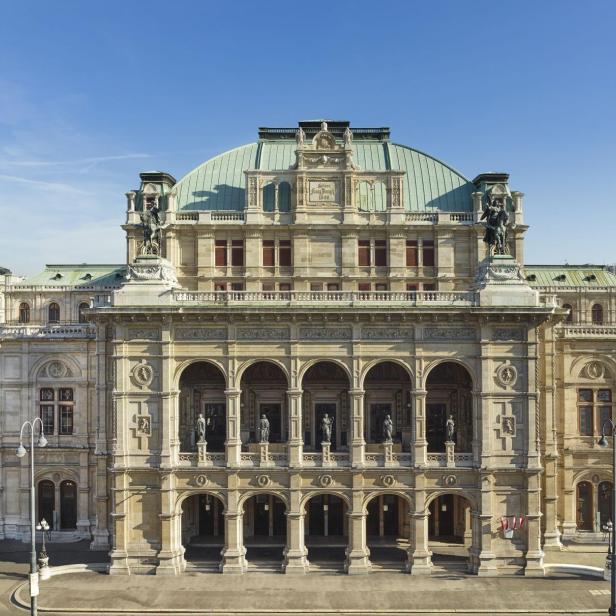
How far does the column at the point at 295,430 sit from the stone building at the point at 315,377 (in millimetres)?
124

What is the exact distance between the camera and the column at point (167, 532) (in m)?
40.9

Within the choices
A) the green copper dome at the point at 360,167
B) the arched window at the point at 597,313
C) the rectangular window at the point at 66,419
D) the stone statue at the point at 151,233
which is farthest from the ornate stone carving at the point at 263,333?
the arched window at the point at 597,313

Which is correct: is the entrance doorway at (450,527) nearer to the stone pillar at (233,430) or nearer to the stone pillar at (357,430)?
the stone pillar at (357,430)

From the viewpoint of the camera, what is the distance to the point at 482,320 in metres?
41.3

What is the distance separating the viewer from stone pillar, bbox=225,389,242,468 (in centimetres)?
4169

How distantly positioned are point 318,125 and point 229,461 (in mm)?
27200

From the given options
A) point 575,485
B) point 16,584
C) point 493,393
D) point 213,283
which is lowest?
point 16,584

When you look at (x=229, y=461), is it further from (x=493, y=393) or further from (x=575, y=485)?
(x=575, y=485)

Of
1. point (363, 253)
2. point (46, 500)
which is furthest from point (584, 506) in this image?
point (46, 500)

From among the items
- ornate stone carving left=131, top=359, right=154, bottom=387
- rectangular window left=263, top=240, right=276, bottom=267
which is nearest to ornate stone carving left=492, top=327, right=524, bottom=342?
rectangular window left=263, top=240, right=276, bottom=267

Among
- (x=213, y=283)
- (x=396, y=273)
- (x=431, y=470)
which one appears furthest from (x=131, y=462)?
(x=396, y=273)

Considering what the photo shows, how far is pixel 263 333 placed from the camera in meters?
42.0

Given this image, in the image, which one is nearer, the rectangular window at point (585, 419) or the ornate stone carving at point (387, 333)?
the ornate stone carving at point (387, 333)

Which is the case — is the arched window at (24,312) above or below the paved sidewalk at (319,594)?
above
